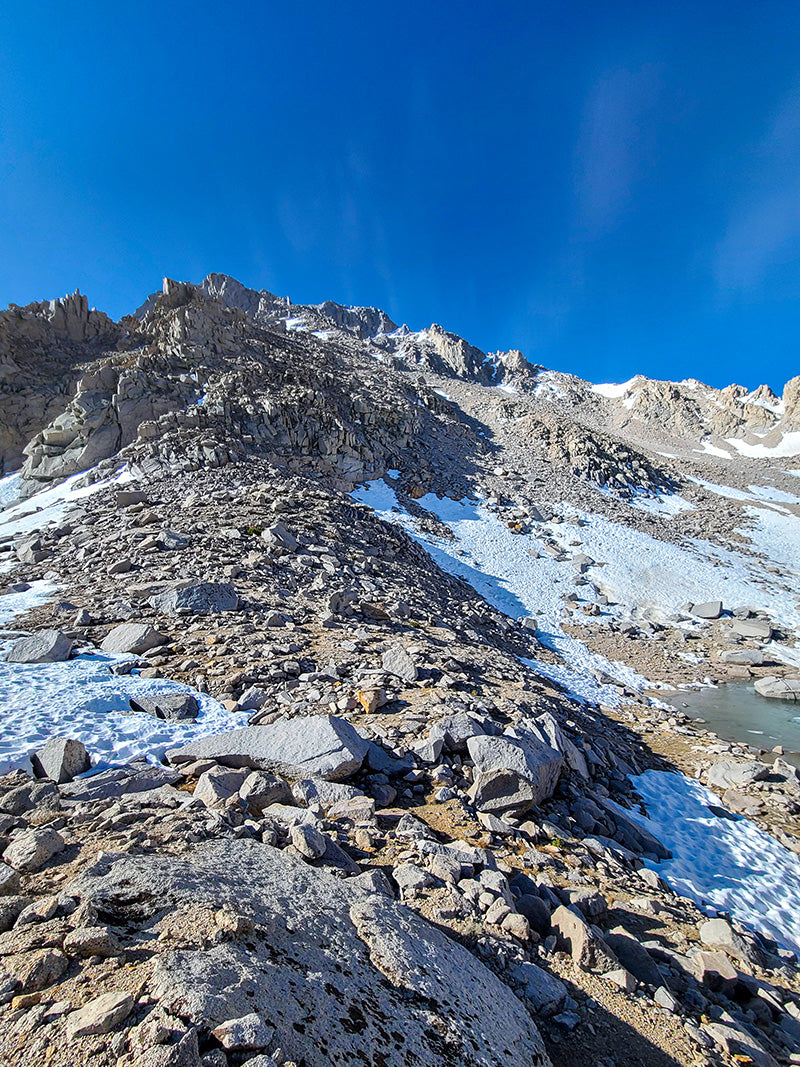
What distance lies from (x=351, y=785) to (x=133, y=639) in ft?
22.1

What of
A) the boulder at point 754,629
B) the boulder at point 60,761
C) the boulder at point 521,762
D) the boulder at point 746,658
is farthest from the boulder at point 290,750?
the boulder at point 754,629

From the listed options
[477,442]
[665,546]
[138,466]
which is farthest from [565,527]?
[138,466]

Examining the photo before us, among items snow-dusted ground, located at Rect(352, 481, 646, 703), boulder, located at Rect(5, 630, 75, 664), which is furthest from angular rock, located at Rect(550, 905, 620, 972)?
snow-dusted ground, located at Rect(352, 481, 646, 703)

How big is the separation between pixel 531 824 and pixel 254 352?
4281 centimetres

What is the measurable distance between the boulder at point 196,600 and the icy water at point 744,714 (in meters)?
16.1

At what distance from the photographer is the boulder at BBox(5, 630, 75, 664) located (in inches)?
354

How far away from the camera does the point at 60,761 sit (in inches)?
218

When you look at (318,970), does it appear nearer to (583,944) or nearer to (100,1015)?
(100,1015)

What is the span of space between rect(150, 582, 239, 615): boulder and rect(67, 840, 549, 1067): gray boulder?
8.89m

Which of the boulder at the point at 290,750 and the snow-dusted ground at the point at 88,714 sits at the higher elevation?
A: the boulder at the point at 290,750

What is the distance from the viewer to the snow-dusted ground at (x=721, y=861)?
6.61 meters

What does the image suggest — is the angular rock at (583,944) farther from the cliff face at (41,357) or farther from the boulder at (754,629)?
the cliff face at (41,357)

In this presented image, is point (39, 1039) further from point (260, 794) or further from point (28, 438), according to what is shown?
point (28, 438)

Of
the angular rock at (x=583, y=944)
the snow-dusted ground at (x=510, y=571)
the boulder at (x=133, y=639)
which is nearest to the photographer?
the angular rock at (x=583, y=944)
